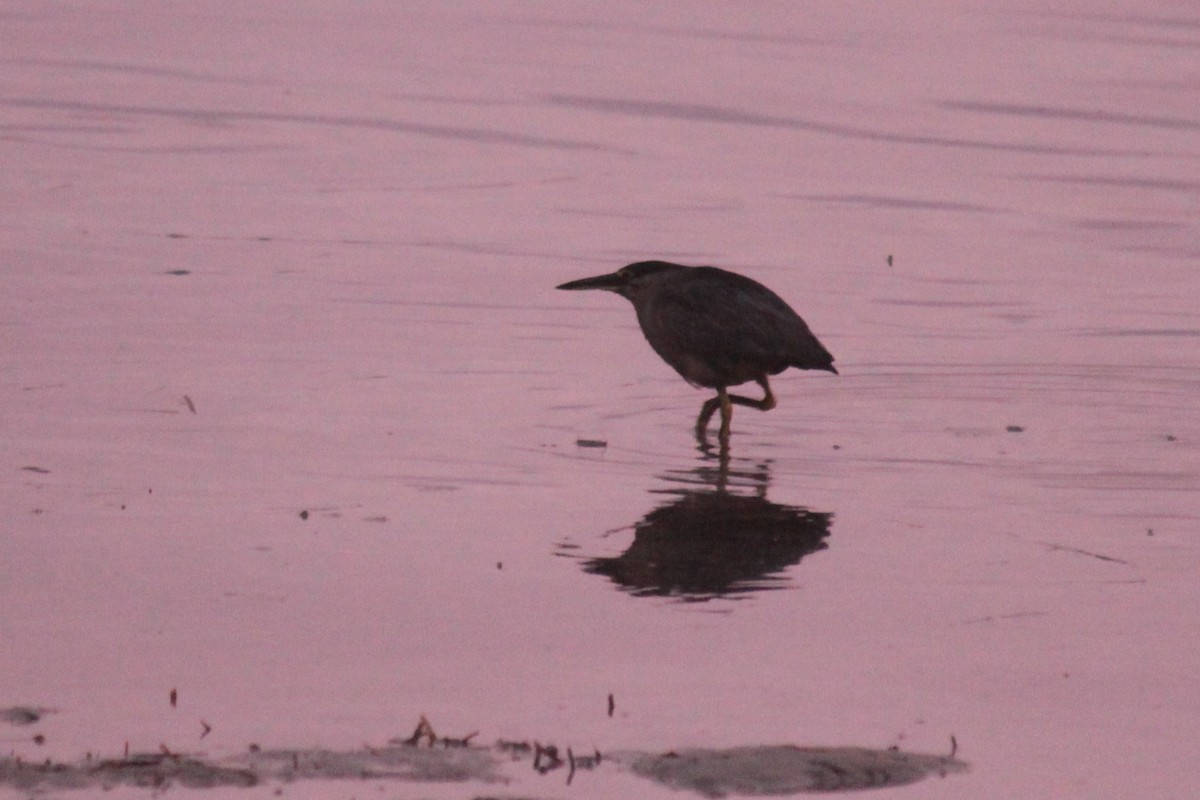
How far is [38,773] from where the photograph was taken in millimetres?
6234

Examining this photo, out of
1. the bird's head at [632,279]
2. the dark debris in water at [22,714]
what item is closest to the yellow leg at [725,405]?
the bird's head at [632,279]

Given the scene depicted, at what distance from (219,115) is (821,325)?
7149mm

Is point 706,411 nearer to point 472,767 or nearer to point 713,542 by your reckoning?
point 713,542

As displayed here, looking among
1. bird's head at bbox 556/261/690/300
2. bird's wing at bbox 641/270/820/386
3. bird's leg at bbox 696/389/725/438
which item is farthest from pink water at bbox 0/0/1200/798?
bird's head at bbox 556/261/690/300

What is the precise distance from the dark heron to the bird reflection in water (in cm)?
127

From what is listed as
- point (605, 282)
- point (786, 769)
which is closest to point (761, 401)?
point (605, 282)

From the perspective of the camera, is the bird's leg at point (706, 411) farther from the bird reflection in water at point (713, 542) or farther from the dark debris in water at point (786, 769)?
the dark debris in water at point (786, 769)

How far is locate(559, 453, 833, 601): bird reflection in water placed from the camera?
8648 mm

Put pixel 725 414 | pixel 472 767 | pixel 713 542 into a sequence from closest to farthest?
pixel 472 767 → pixel 713 542 → pixel 725 414

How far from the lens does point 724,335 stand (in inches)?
471

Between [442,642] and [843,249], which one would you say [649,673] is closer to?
[442,642]

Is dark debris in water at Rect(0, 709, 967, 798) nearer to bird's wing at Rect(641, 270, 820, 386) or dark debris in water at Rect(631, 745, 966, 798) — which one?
dark debris in water at Rect(631, 745, 966, 798)

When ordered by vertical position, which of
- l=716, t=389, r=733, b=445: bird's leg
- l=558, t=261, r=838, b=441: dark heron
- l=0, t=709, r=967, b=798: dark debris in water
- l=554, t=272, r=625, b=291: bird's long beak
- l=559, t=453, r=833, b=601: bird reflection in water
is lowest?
l=0, t=709, r=967, b=798: dark debris in water

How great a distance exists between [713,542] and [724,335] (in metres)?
2.77
